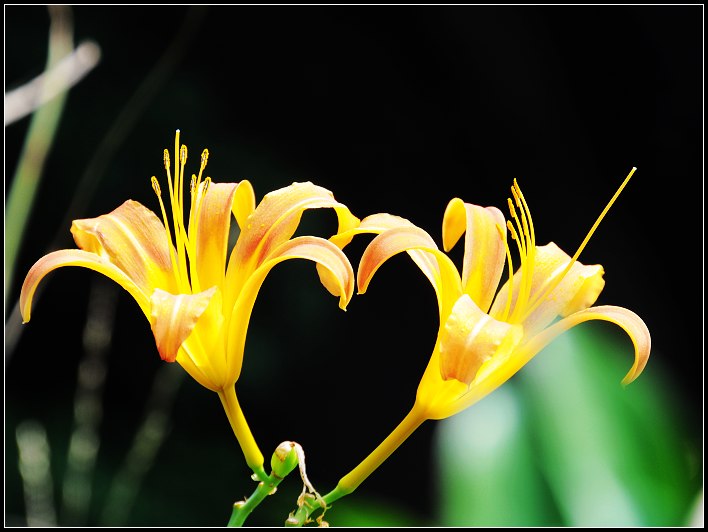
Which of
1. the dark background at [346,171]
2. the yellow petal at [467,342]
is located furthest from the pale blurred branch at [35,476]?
the yellow petal at [467,342]

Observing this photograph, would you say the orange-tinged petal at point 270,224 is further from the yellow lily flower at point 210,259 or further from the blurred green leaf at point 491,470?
the blurred green leaf at point 491,470

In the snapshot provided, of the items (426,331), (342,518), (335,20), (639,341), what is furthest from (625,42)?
(639,341)

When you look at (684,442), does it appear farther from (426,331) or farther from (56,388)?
(56,388)

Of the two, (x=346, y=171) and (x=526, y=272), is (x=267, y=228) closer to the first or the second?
(x=526, y=272)

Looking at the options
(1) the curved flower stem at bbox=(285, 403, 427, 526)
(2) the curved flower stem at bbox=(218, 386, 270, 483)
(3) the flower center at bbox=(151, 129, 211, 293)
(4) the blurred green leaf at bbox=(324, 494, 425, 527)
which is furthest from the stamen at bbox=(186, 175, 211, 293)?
(4) the blurred green leaf at bbox=(324, 494, 425, 527)

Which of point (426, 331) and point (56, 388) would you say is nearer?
point (56, 388)

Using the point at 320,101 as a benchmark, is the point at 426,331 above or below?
below
